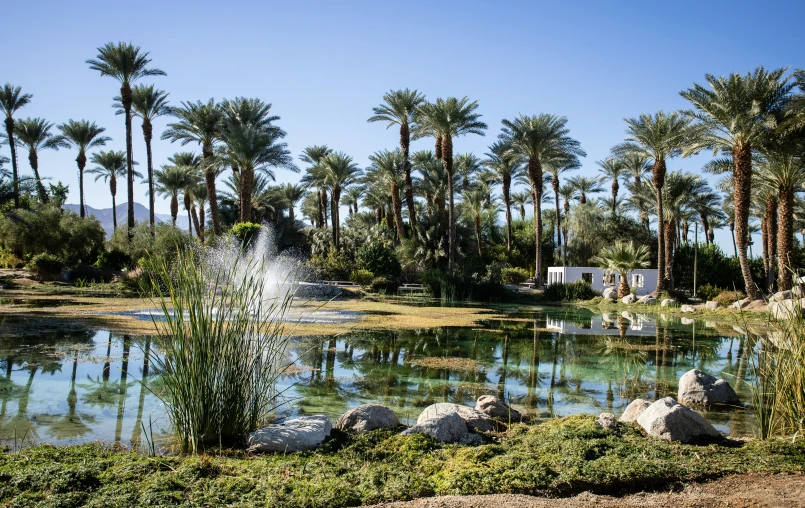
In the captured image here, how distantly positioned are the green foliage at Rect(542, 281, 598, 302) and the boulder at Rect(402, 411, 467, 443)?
26.9m

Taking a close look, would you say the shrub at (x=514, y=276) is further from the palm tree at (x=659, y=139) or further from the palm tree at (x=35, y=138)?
the palm tree at (x=35, y=138)

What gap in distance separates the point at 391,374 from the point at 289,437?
4.77 m

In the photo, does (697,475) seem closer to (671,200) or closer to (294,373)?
(294,373)

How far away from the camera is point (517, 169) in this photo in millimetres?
44906

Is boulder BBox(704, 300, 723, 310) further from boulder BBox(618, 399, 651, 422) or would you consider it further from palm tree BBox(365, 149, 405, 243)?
boulder BBox(618, 399, 651, 422)

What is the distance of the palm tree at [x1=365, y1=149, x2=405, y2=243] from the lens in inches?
1523

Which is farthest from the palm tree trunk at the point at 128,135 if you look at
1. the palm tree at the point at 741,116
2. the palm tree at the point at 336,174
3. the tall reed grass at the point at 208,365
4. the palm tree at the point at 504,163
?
the tall reed grass at the point at 208,365

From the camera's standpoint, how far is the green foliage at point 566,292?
1251 inches

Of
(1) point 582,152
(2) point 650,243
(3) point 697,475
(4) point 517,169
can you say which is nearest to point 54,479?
(3) point 697,475

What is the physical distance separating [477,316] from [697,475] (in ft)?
54.0

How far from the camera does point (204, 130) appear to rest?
37188 millimetres

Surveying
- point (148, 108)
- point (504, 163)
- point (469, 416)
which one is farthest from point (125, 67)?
point (469, 416)

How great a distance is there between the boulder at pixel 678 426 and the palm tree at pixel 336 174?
36.9m

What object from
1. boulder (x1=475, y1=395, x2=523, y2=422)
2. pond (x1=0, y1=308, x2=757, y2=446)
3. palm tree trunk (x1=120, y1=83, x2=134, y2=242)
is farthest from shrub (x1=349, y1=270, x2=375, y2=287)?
boulder (x1=475, y1=395, x2=523, y2=422)
